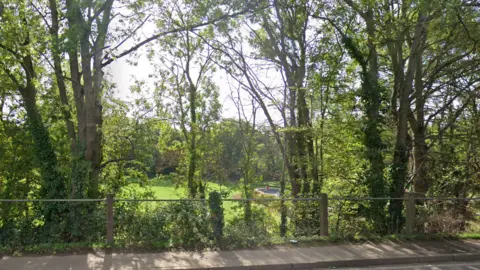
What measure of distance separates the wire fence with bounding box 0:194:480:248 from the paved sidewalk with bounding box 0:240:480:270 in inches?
29.1

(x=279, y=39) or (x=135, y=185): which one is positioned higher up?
(x=279, y=39)

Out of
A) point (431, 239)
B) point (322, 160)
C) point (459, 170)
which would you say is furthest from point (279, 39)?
point (431, 239)

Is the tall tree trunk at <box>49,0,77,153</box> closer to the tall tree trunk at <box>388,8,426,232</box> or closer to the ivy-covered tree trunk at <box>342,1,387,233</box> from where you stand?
the ivy-covered tree trunk at <box>342,1,387,233</box>

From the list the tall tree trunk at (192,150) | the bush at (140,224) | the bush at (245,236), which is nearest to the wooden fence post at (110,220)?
the bush at (140,224)

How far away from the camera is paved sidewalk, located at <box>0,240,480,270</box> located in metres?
7.65

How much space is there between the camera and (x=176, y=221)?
9.59 m

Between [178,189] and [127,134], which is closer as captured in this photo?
[127,134]

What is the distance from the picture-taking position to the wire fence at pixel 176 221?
9391mm

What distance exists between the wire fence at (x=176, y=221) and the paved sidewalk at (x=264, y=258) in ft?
2.42

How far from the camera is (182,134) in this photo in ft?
95.5

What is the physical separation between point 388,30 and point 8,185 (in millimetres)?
12643

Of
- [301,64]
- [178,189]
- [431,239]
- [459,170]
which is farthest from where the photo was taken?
[178,189]

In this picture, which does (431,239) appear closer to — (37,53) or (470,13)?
(470,13)

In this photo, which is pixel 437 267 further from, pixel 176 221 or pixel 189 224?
pixel 176 221
